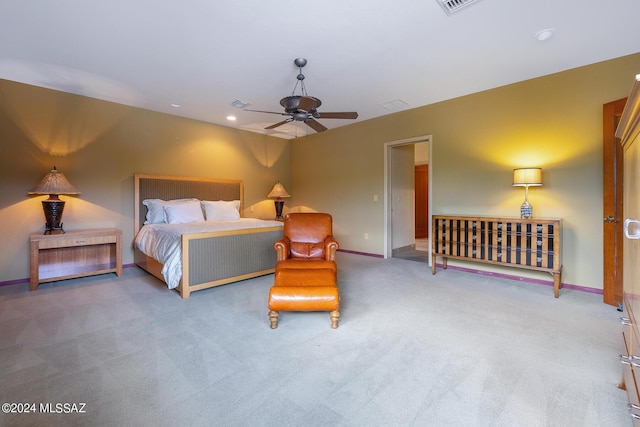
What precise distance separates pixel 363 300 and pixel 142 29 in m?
3.41

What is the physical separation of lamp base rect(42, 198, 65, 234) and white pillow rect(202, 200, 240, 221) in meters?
1.86

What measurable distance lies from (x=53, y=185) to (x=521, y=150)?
6138 mm

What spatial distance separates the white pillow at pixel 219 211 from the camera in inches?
189

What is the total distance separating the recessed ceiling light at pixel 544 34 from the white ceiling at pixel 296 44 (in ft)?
0.17

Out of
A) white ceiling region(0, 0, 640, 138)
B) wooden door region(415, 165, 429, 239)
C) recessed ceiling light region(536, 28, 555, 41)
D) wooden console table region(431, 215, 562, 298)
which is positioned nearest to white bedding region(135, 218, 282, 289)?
white ceiling region(0, 0, 640, 138)

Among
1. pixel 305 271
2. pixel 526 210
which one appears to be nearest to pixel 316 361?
pixel 305 271

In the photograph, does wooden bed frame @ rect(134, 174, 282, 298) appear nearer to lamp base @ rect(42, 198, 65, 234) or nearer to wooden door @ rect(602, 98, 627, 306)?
lamp base @ rect(42, 198, 65, 234)

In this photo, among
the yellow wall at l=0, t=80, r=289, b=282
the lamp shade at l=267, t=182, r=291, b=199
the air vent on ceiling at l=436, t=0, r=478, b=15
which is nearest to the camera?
the air vent on ceiling at l=436, t=0, r=478, b=15

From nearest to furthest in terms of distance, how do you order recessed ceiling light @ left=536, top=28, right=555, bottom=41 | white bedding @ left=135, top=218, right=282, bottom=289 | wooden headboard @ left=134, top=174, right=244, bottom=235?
1. recessed ceiling light @ left=536, top=28, right=555, bottom=41
2. white bedding @ left=135, top=218, right=282, bottom=289
3. wooden headboard @ left=134, top=174, right=244, bottom=235

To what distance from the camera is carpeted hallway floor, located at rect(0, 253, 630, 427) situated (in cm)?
144

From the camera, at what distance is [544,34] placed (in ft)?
8.52

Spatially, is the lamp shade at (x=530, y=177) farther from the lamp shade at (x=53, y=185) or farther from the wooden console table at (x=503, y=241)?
the lamp shade at (x=53, y=185)

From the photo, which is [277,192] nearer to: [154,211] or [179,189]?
[179,189]

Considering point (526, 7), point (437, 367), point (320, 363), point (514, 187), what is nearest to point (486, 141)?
point (514, 187)
